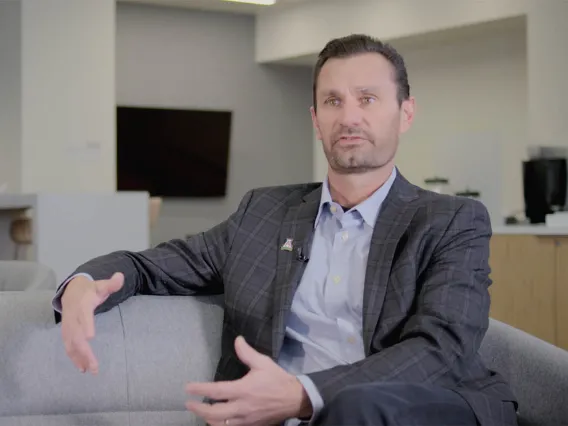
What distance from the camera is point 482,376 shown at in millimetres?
1600

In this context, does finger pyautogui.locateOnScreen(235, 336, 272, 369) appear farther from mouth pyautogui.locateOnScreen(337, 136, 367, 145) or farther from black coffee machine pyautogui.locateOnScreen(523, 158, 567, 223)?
black coffee machine pyautogui.locateOnScreen(523, 158, 567, 223)

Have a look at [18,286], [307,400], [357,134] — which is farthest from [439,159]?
[307,400]

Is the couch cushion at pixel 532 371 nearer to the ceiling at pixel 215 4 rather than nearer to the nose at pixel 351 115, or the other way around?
the nose at pixel 351 115

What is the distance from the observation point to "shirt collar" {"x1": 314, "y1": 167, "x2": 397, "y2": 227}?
5.86ft

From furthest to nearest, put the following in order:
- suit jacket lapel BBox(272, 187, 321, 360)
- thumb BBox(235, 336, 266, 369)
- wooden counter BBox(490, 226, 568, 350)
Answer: wooden counter BBox(490, 226, 568, 350) < suit jacket lapel BBox(272, 187, 321, 360) < thumb BBox(235, 336, 266, 369)

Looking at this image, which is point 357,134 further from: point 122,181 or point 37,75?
point 122,181

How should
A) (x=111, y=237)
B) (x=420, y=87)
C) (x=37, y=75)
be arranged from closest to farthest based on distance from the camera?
(x=111, y=237) → (x=37, y=75) → (x=420, y=87)

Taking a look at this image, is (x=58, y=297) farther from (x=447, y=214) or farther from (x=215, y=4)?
(x=215, y=4)

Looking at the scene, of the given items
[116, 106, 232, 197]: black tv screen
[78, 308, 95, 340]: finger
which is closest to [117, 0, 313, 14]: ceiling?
[116, 106, 232, 197]: black tv screen

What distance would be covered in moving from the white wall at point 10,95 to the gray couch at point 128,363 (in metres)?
5.52

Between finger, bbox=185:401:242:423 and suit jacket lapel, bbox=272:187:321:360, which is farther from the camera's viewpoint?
suit jacket lapel, bbox=272:187:321:360

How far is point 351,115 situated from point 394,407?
720 millimetres

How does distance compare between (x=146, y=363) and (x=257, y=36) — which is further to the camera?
(x=257, y=36)

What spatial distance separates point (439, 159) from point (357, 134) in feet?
12.6
